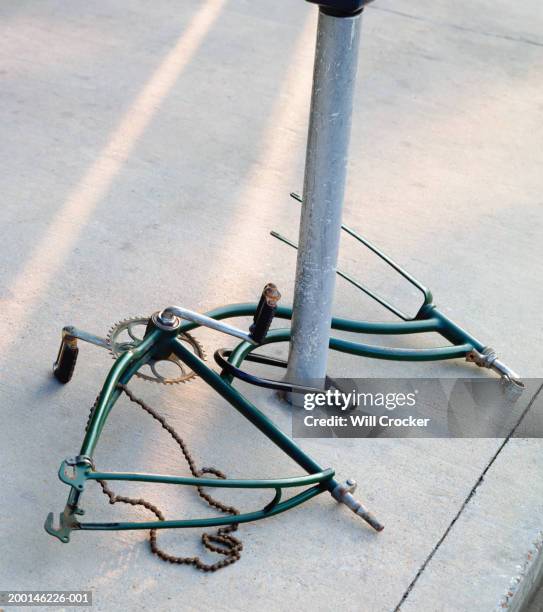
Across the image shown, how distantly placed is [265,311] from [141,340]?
45 cm

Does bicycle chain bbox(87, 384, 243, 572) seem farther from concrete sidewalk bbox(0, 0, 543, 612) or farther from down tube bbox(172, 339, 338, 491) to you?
down tube bbox(172, 339, 338, 491)

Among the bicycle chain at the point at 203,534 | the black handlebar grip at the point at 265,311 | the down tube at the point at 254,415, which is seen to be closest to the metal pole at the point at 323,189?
the black handlebar grip at the point at 265,311

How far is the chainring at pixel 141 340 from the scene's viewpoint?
2508mm

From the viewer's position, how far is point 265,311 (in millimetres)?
2260

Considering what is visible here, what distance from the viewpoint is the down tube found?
7.54 ft

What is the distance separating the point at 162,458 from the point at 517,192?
2103mm

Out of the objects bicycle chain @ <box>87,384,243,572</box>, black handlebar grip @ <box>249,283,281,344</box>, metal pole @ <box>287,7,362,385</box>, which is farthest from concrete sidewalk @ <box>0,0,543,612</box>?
black handlebar grip @ <box>249,283,281,344</box>

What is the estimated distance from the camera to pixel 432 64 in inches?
192

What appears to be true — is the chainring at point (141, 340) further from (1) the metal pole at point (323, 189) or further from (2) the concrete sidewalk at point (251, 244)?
(1) the metal pole at point (323, 189)

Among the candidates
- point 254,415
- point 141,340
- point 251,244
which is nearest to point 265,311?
point 254,415

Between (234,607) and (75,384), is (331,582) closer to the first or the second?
(234,607)

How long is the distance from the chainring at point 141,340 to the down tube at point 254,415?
0.43 ft

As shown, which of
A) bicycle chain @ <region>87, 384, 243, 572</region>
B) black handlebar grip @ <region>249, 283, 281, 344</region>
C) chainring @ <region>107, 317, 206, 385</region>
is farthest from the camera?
chainring @ <region>107, 317, 206, 385</region>

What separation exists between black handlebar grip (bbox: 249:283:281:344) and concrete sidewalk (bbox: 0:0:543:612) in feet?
1.12
